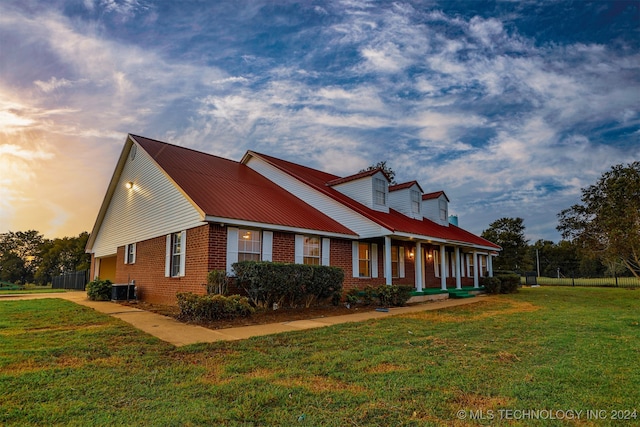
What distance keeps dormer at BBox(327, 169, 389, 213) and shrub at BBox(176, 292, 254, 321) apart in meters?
9.34

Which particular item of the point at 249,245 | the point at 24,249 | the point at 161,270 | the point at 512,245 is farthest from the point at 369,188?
the point at 24,249

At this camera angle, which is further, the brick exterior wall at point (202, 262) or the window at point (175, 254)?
the window at point (175, 254)

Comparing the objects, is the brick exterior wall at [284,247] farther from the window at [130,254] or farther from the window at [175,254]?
the window at [130,254]

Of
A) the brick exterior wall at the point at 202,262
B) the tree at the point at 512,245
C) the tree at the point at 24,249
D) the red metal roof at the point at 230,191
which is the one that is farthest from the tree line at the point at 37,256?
the tree at the point at 512,245

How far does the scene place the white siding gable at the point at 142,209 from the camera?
492 inches

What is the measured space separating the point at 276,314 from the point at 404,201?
11.3m

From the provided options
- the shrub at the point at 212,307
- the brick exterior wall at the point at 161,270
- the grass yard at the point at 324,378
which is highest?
the brick exterior wall at the point at 161,270

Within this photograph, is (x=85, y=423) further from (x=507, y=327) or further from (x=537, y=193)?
(x=537, y=193)

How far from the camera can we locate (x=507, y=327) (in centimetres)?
837

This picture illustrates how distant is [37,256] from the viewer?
5272 centimetres

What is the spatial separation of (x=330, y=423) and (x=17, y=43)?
14368 mm

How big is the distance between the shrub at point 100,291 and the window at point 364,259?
10.7 meters

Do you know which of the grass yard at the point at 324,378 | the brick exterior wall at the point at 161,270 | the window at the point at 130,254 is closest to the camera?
the grass yard at the point at 324,378

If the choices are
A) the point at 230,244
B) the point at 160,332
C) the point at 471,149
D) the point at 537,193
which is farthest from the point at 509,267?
the point at 160,332
